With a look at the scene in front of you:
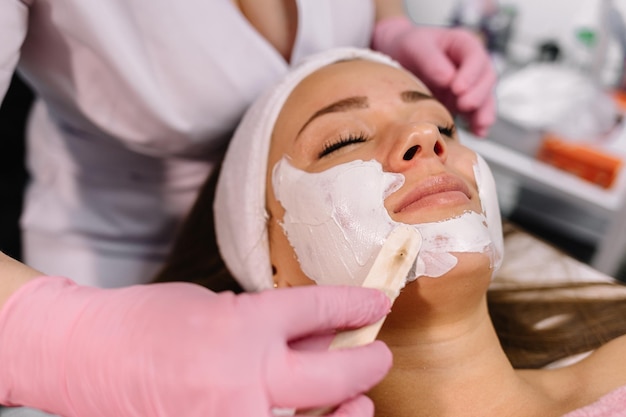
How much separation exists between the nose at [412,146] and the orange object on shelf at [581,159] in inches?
35.0

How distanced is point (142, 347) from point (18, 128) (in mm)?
1371

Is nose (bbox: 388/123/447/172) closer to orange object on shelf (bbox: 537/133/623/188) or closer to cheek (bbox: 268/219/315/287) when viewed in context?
cheek (bbox: 268/219/315/287)

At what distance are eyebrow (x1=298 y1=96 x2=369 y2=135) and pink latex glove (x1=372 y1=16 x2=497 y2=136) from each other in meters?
0.41

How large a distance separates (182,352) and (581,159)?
131 centimetres

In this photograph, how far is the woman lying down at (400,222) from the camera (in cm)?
78

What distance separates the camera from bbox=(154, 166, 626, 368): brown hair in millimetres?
1083

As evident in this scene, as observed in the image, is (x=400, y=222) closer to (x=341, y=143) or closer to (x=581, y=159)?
(x=341, y=143)

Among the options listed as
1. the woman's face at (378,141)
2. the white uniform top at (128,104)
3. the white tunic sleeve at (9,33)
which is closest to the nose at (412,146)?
the woman's face at (378,141)

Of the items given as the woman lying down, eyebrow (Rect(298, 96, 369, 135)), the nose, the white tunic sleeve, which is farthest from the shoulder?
the white tunic sleeve

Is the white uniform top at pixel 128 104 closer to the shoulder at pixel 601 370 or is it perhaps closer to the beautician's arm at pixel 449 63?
the beautician's arm at pixel 449 63

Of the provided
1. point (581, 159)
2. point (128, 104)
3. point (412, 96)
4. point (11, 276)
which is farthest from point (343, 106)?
point (581, 159)

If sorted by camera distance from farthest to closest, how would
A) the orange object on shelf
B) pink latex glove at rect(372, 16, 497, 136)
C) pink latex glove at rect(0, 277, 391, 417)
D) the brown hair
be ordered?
the orange object on shelf, pink latex glove at rect(372, 16, 497, 136), the brown hair, pink latex glove at rect(0, 277, 391, 417)

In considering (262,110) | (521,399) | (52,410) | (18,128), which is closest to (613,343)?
(521,399)

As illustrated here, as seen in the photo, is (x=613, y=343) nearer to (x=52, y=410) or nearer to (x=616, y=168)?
(x=616, y=168)
